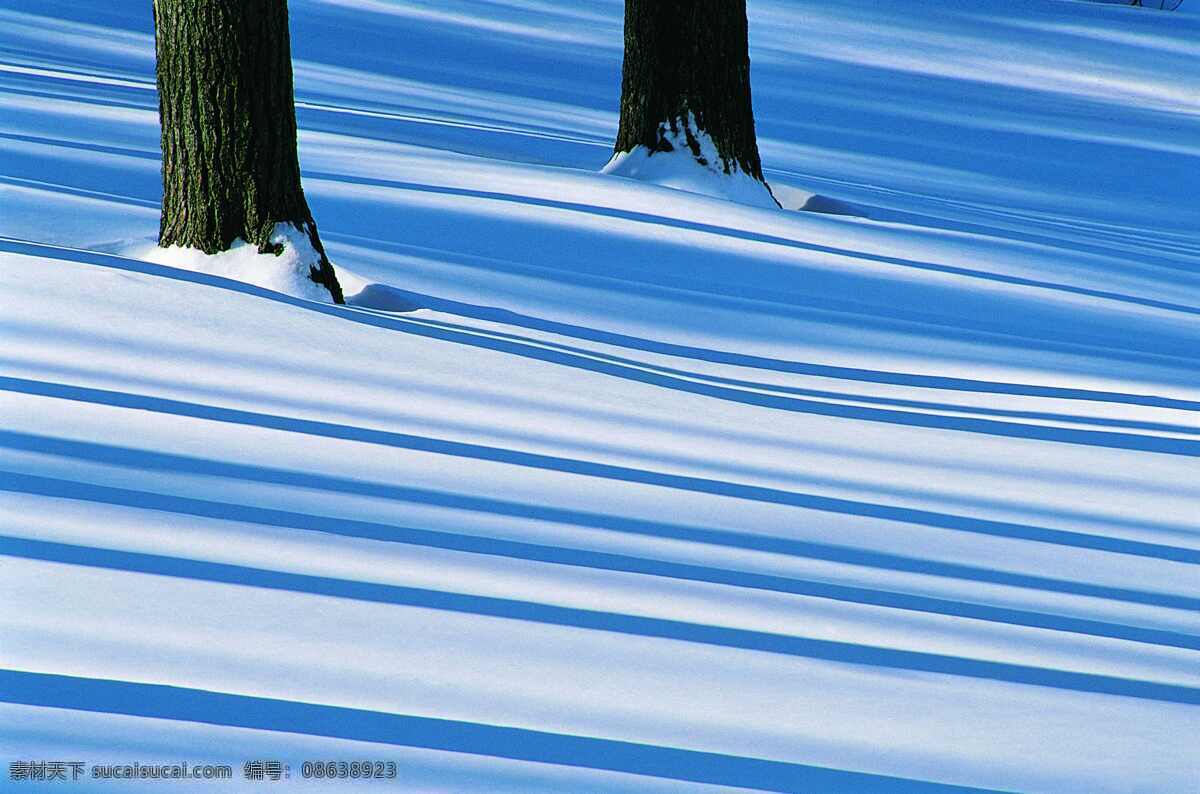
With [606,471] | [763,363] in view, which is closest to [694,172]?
[763,363]

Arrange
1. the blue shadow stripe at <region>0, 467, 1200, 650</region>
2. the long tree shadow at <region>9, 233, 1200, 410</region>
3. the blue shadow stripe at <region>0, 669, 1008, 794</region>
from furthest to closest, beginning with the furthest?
1. the long tree shadow at <region>9, 233, 1200, 410</region>
2. the blue shadow stripe at <region>0, 467, 1200, 650</region>
3. the blue shadow stripe at <region>0, 669, 1008, 794</region>

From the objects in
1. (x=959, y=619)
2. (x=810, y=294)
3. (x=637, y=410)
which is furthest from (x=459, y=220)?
(x=959, y=619)

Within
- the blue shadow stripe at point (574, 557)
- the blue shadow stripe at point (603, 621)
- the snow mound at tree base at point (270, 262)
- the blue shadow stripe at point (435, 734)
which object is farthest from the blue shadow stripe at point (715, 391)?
the blue shadow stripe at point (435, 734)

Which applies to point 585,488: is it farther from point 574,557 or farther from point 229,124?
point 229,124

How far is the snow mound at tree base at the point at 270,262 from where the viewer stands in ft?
15.9

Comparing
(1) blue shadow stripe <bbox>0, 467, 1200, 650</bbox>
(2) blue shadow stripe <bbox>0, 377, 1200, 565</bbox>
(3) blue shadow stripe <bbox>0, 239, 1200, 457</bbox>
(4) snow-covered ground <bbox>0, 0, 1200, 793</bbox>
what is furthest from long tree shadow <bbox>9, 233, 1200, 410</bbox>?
(1) blue shadow stripe <bbox>0, 467, 1200, 650</bbox>

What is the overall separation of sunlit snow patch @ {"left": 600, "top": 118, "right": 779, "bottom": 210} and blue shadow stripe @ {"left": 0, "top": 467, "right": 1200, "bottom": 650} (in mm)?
4722

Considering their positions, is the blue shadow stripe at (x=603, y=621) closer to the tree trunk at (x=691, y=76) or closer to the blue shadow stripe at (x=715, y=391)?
the blue shadow stripe at (x=715, y=391)

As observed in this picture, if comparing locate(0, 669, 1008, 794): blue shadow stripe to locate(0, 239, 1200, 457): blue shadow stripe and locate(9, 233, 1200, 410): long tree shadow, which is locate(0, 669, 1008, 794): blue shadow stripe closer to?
locate(0, 239, 1200, 457): blue shadow stripe

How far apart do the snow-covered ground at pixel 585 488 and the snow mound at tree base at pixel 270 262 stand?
244mm

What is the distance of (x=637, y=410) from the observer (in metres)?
4.16

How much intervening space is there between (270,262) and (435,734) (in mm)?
2907

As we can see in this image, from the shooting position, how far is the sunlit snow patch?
761 cm

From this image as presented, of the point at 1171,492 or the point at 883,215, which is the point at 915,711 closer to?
the point at 1171,492
